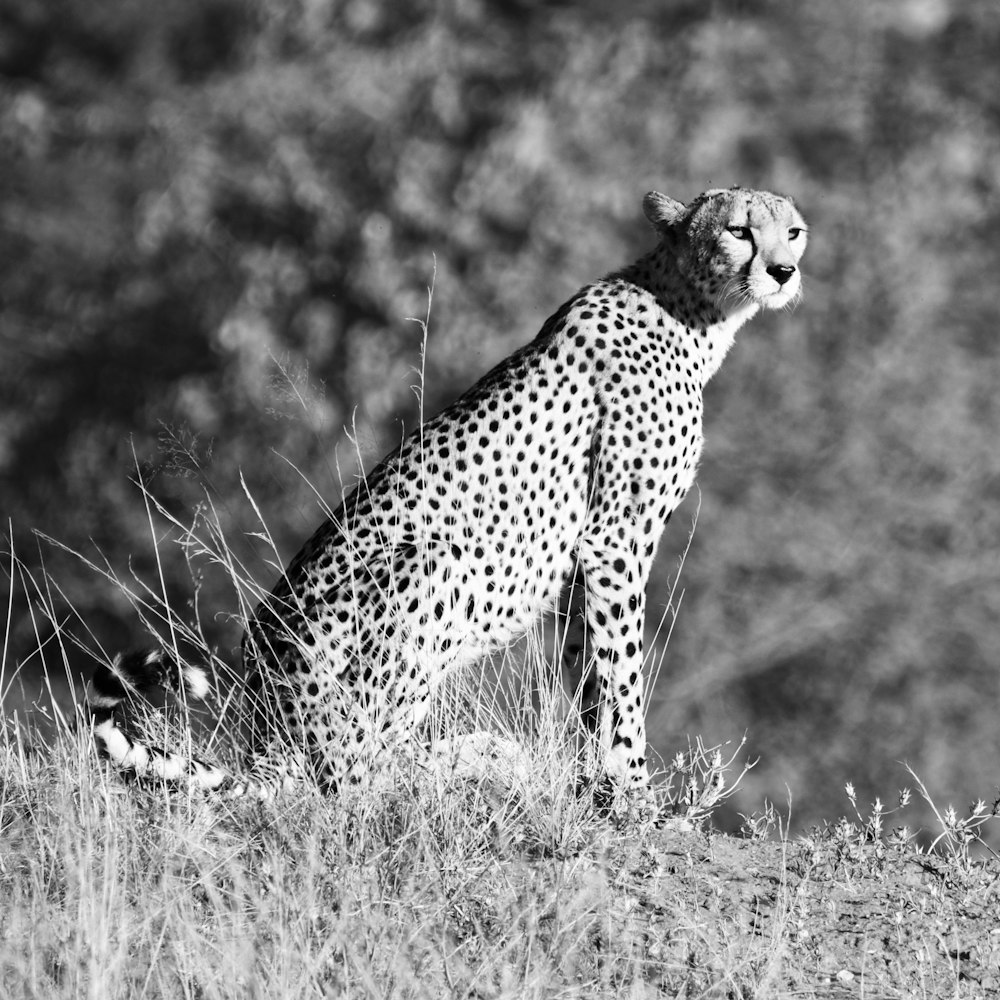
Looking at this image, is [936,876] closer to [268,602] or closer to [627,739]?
[627,739]

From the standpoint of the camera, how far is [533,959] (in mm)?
2141

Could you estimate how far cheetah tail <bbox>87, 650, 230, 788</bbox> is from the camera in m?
2.67

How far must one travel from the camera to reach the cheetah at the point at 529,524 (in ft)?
9.38

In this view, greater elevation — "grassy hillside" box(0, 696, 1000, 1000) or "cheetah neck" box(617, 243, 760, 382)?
"cheetah neck" box(617, 243, 760, 382)

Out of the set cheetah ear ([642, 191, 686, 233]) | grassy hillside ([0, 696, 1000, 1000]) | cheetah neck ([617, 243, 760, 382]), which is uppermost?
cheetah ear ([642, 191, 686, 233])

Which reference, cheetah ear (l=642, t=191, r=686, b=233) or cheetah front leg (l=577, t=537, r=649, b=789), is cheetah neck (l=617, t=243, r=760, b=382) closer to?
cheetah ear (l=642, t=191, r=686, b=233)

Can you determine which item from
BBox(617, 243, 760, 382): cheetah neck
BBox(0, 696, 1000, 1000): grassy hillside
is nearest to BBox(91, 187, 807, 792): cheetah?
BBox(617, 243, 760, 382): cheetah neck

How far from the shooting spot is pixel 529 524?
3.10 meters

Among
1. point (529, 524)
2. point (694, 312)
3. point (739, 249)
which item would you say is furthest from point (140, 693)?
point (739, 249)

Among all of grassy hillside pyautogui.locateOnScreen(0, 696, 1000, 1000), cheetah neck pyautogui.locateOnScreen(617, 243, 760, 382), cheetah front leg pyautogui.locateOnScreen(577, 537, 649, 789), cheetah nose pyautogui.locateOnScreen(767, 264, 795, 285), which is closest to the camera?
grassy hillside pyautogui.locateOnScreen(0, 696, 1000, 1000)

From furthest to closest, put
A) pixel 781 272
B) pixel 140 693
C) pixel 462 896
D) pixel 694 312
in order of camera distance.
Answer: pixel 694 312 → pixel 781 272 → pixel 140 693 → pixel 462 896

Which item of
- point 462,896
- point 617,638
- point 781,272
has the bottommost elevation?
point 462,896

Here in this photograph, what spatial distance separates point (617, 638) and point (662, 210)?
1.02 metres

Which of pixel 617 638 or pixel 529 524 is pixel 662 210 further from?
pixel 617 638
